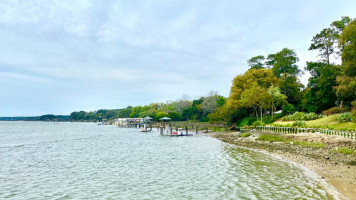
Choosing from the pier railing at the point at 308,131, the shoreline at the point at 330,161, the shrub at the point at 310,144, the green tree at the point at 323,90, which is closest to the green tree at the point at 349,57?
the pier railing at the point at 308,131

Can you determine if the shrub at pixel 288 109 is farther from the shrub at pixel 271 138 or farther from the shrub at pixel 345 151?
the shrub at pixel 345 151

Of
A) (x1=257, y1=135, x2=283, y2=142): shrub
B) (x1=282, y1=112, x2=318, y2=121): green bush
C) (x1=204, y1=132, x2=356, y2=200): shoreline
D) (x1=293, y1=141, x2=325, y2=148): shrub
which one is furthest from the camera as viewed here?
(x1=282, y1=112, x2=318, y2=121): green bush

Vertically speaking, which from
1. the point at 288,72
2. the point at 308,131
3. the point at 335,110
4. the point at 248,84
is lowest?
the point at 308,131

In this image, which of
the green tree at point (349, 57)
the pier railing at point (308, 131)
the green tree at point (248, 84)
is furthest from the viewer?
the green tree at point (248, 84)

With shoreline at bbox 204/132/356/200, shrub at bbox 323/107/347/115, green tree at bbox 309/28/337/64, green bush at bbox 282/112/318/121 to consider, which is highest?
green tree at bbox 309/28/337/64

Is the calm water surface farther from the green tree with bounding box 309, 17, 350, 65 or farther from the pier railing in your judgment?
the green tree with bounding box 309, 17, 350, 65

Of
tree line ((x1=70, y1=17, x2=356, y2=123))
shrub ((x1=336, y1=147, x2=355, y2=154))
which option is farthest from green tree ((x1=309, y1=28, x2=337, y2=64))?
shrub ((x1=336, y1=147, x2=355, y2=154))

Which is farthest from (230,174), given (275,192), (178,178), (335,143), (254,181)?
(335,143)

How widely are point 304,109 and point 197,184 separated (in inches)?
2013

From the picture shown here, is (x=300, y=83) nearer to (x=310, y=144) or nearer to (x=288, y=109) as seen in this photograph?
(x=288, y=109)

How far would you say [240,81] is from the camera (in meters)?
71.1

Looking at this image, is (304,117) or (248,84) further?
(248,84)

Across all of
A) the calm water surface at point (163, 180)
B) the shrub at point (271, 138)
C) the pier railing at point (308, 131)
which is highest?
the pier railing at point (308, 131)

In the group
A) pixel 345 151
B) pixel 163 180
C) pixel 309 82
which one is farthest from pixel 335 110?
pixel 163 180
